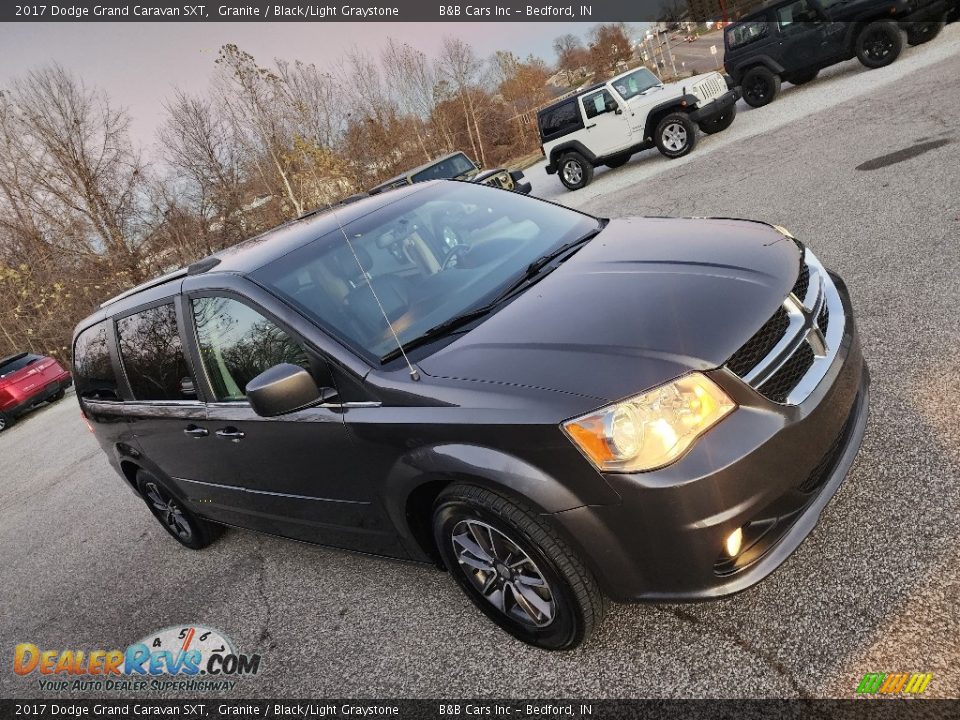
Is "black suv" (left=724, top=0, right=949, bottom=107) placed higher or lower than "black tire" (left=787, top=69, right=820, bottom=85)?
higher

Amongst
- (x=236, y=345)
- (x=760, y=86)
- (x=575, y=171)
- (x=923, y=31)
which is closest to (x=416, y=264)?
(x=236, y=345)

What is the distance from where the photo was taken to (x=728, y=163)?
10.6 m

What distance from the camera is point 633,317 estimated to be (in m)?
2.40

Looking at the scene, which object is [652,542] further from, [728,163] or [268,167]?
[268,167]

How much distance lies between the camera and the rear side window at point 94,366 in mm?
4344

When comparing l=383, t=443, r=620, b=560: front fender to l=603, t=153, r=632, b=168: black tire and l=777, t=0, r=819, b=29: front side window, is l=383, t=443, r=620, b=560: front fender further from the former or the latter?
l=777, t=0, r=819, b=29: front side window

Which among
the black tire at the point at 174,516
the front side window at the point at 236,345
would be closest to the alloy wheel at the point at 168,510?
the black tire at the point at 174,516

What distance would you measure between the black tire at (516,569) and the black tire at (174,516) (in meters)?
2.54

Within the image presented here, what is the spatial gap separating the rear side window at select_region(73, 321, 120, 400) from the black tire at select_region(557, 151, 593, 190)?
11987mm

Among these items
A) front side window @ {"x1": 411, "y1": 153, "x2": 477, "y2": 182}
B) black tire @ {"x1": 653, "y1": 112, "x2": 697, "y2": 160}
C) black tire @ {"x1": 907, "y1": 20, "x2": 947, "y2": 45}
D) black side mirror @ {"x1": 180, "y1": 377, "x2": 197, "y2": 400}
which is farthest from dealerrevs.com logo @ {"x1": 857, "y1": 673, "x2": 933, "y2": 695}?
black tire @ {"x1": 907, "y1": 20, "x2": 947, "y2": 45}

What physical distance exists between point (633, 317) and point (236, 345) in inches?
76.5

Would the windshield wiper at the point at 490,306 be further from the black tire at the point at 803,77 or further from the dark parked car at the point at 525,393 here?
the black tire at the point at 803,77

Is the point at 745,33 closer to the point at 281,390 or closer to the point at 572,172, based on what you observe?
the point at 572,172

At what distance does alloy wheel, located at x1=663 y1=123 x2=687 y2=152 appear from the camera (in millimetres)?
12969
